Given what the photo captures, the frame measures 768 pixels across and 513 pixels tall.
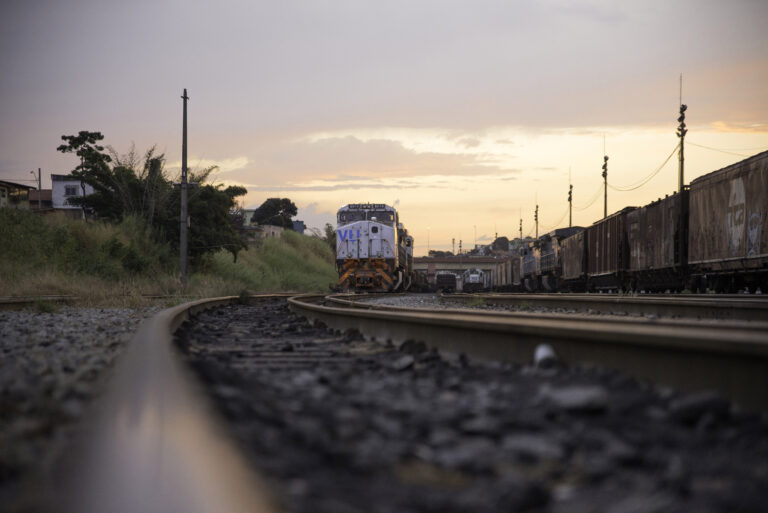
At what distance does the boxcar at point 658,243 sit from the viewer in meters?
17.9

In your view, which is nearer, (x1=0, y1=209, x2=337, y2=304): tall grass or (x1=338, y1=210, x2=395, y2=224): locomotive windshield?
(x1=0, y1=209, x2=337, y2=304): tall grass

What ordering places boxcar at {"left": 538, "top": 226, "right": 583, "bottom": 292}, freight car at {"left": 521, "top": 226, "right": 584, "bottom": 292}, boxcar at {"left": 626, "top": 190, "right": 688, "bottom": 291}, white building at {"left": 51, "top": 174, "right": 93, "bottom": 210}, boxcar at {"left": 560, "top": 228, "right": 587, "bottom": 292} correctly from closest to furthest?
boxcar at {"left": 626, "top": 190, "right": 688, "bottom": 291}
boxcar at {"left": 560, "top": 228, "right": 587, "bottom": 292}
boxcar at {"left": 538, "top": 226, "right": 583, "bottom": 292}
freight car at {"left": 521, "top": 226, "right": 584, "bottom": 292}
white building at {"left": 51, "top": 174, "right": 93, "bottom": 210}

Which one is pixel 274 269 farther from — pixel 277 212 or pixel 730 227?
pixel 277 212

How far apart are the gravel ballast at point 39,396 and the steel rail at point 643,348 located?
2481mm

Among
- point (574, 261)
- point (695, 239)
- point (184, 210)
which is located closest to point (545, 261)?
point (574, 261)

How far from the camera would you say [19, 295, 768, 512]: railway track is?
1.64 meters

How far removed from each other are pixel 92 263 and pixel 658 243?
1710 centimetres

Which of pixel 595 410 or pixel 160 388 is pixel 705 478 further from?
pixel 160 388

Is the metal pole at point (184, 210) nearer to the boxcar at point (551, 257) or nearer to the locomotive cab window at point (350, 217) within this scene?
the locomotive cab window at point (350, 217)

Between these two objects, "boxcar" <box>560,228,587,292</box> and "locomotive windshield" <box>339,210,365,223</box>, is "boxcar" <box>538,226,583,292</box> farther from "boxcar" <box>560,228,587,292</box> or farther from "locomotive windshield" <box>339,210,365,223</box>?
"locomotive windshield" <box>339,210,365,223</box>

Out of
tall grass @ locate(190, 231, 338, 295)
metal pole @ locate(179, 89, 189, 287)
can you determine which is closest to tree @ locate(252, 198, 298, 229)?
tall grass @ locate(190, 231, 338, 295)

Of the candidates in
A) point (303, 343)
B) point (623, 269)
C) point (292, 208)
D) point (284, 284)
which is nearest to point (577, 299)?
point (303, 343)

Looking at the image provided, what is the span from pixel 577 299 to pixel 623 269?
10436mm

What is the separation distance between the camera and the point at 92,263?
68.8 ft
